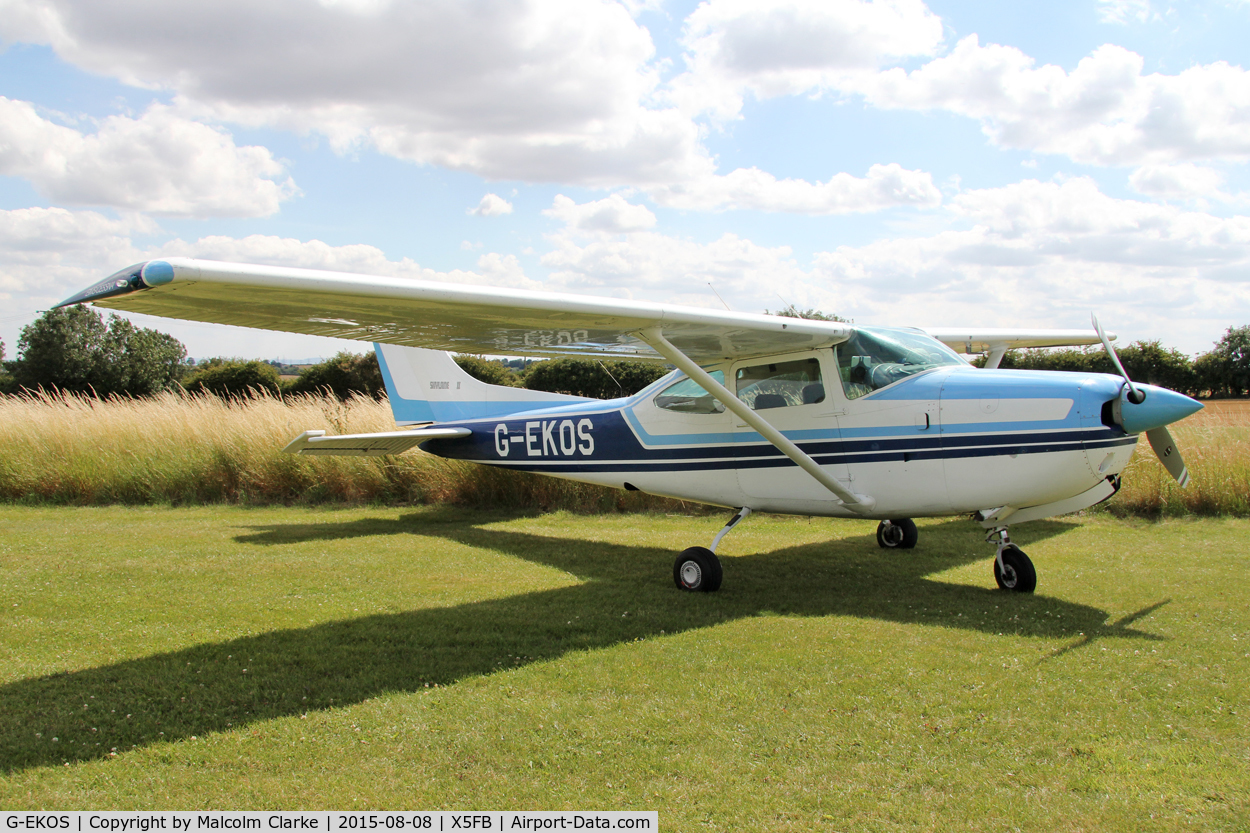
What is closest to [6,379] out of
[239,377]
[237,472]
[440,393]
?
[239,377]

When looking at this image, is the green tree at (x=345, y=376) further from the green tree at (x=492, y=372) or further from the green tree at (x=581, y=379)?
the green tree at (x=581, y=379)

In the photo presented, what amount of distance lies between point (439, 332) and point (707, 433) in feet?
9.17

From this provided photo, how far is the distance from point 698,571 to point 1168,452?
3789mm

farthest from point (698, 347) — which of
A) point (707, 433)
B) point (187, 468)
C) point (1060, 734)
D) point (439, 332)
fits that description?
point (187, 468)

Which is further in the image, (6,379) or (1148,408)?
(6,379)

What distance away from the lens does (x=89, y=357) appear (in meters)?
43.6

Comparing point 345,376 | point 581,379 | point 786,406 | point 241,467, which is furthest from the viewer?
point 345,376

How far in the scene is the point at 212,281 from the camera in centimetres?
371

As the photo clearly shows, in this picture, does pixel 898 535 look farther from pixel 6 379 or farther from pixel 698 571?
pixel 6 379

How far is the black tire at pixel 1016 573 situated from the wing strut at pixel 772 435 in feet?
3.89
